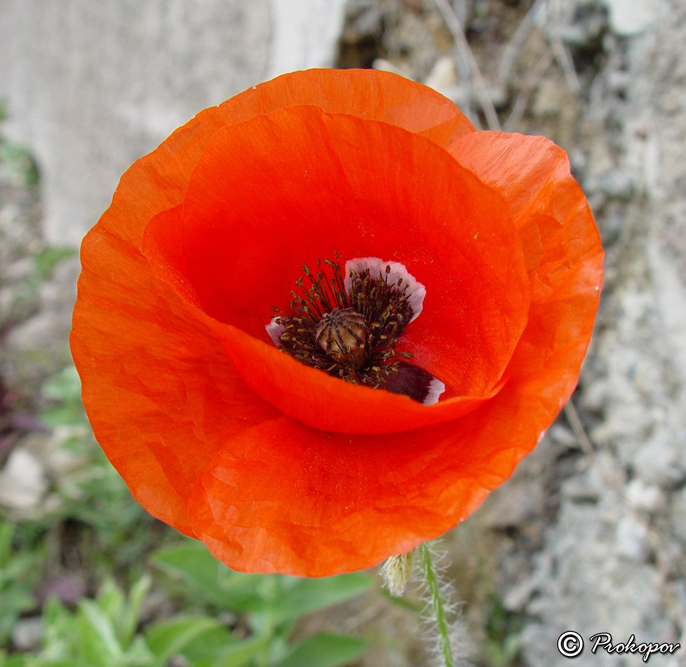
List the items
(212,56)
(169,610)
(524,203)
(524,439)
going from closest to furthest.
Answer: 1. (524,439)
2. (524,203)
3. (169,610)
4. (212,56)

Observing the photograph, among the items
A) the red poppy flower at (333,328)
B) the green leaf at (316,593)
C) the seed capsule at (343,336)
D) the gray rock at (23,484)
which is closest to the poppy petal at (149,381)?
the red poppy flower at (333,328)

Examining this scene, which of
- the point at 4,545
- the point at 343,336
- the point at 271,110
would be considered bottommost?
the point at 4,545

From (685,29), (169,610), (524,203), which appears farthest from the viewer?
(169,610)

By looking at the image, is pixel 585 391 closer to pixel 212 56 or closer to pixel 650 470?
pixel 650 470

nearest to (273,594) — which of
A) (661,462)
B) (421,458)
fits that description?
(421,458)

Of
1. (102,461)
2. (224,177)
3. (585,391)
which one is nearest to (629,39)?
(585,391)

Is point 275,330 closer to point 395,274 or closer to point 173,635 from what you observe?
point 395,274
